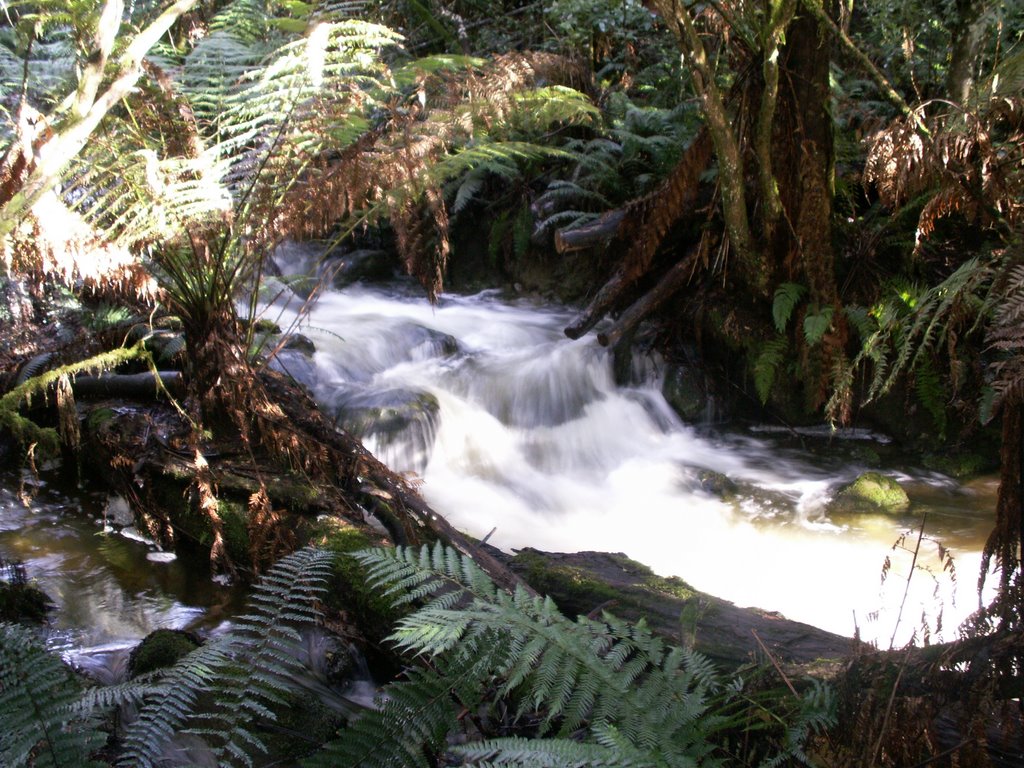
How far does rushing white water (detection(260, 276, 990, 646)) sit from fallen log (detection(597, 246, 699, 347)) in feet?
1.62

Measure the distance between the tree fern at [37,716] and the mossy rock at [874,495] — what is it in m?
4.47

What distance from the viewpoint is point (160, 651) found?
237 centimetres

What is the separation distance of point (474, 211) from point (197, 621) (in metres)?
6.62

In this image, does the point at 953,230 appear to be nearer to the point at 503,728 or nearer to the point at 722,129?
the point at 722,129

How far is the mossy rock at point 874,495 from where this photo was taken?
15.6ft

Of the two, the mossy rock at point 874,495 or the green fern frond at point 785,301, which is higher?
the green fern frond at point 785,301

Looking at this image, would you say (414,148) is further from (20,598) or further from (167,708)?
(167,708)

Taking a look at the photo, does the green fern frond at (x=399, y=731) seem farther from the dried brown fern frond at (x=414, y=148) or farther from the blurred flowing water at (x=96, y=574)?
the dried brown fern frond at (x=414, y=148)

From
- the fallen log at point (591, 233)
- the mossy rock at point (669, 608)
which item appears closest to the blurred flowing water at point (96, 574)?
the mossy rock at point (669, 608)

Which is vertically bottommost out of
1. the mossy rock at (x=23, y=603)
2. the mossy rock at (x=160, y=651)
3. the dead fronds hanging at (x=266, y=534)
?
the mossy rock at (x=23, y=603)

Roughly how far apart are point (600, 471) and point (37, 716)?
4.49 metres

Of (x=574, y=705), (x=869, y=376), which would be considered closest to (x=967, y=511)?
(x=869, y=376)

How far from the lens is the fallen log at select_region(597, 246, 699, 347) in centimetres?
586

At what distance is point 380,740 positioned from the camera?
1.40 meters
